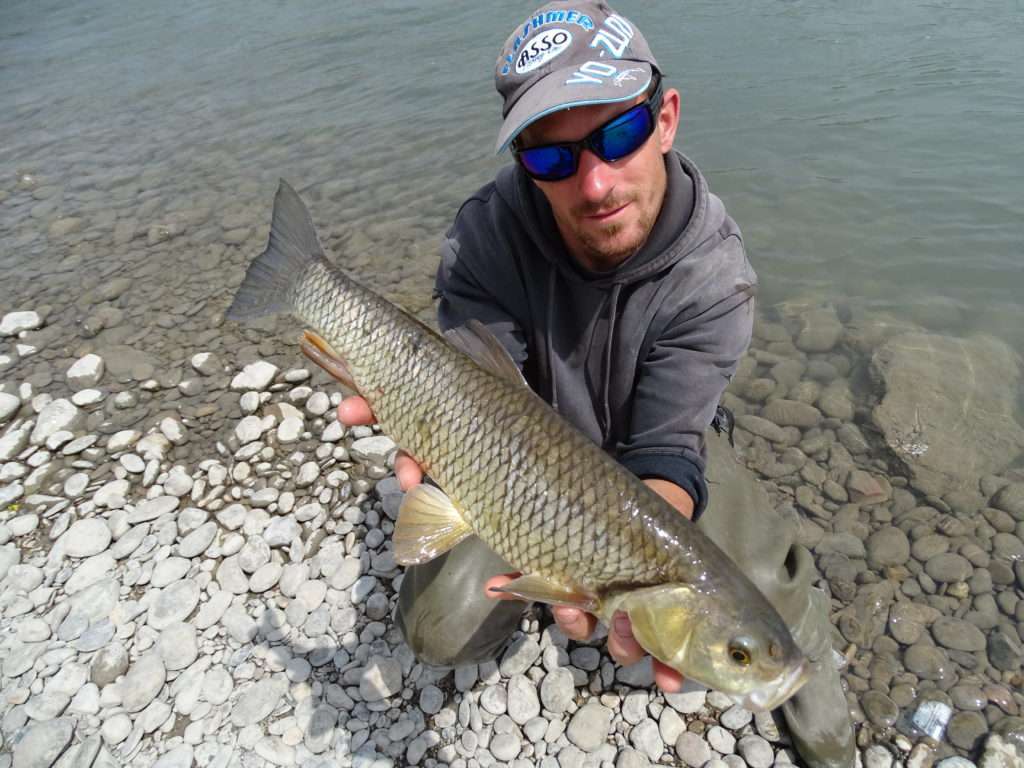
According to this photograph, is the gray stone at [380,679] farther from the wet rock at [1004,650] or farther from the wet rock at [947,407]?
the wet rock at [947,407]

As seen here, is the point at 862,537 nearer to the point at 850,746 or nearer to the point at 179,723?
the point at 850,746

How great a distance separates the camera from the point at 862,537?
3.71 m

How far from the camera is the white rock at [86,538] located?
3.57 m

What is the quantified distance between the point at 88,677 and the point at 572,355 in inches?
98.0

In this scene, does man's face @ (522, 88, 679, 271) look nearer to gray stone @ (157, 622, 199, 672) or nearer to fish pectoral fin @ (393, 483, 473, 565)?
fish pectoral fin @ (393, 483, 473, 565)

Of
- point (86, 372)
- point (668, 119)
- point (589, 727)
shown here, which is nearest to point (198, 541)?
point (86, 372)

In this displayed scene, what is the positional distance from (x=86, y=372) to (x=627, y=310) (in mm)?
3943

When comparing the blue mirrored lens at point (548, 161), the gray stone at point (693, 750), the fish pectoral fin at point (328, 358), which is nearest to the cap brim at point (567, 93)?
the blue mirrored lens at point (548, 161)

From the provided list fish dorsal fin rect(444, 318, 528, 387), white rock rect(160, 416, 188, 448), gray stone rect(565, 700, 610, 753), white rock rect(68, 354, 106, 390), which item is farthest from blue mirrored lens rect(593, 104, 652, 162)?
white rock rect(68, 354, 106, 390)

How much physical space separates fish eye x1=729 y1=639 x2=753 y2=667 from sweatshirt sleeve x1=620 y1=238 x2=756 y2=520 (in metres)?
0.73

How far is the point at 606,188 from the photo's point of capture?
2371 millimetres

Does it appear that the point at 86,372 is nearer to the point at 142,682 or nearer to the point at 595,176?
the point at 142,682

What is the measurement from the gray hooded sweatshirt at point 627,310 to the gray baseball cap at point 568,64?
0.40 metres

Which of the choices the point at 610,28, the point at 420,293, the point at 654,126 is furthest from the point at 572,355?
the point at 420,293
